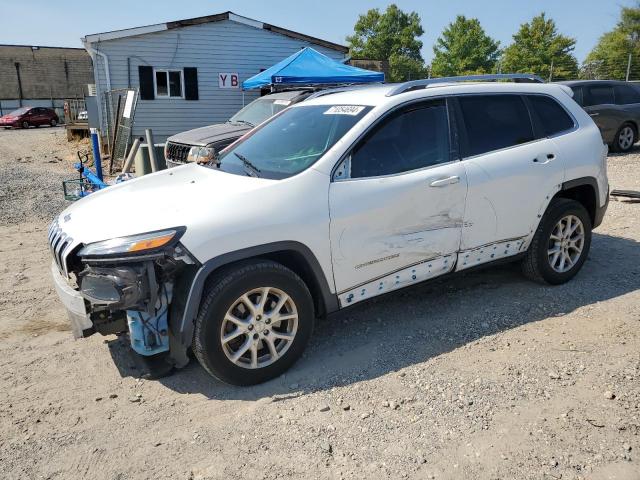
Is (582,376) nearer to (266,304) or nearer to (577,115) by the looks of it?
(266,304)

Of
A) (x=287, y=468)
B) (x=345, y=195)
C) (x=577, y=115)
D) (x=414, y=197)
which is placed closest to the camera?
(x=287, y=468)

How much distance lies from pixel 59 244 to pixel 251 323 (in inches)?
51.8

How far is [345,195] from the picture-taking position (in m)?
3.37

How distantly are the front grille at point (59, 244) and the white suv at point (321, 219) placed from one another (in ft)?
0.06

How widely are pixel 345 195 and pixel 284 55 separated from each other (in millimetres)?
16305

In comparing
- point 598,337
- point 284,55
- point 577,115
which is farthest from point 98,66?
point 598,337

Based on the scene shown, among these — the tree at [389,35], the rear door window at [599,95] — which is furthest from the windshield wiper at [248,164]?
the tree at [389,35]

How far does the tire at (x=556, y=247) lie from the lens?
443 cm

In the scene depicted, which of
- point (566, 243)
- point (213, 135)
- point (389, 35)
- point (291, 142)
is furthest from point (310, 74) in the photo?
point (389, 35)

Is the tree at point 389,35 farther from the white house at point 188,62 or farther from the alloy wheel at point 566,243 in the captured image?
the alloy wheel at point 566,243

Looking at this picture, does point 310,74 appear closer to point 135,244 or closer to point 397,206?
point 397,206

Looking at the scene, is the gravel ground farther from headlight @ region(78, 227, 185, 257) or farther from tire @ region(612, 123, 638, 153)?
tire @ region(612, 123, 638, 153)

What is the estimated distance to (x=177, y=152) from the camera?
924 cm

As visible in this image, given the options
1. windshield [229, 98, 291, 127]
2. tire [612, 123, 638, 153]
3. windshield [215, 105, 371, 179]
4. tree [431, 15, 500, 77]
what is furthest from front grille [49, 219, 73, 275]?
tree [431, 15, 500, 77]
